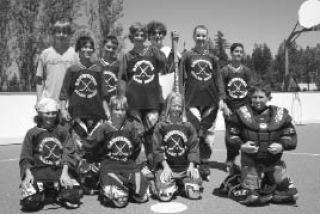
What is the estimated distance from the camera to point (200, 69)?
5336mm

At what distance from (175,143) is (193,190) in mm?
637

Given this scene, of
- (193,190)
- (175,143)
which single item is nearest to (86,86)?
(175,143)

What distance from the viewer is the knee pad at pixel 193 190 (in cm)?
424

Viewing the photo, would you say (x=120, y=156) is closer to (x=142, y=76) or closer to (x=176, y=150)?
(x=176, y=150)

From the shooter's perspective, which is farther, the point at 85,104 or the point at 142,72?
the point at 142,72

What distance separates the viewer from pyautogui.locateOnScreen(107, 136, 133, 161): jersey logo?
4332mm

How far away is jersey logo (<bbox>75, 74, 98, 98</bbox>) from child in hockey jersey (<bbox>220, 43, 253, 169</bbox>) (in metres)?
2.13

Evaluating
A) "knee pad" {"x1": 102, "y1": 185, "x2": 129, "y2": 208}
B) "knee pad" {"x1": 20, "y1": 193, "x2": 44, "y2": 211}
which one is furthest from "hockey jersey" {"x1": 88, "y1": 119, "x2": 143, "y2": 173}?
"knee pad" {"x1": 20, "y1": 193, "x2": 44, "y2": 211}

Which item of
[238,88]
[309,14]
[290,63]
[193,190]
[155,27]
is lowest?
[193,190]

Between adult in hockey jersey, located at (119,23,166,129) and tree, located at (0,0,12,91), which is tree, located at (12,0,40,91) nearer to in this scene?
tree, located at (0,0,12,91)

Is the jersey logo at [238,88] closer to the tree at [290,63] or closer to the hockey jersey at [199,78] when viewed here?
the hockey jersey at [199,78]

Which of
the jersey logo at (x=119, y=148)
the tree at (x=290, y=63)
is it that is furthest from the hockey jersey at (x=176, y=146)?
the tree at (x=290, y=63)

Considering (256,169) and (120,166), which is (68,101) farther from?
(256,169)

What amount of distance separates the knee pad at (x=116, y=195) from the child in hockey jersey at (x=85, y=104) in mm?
569
